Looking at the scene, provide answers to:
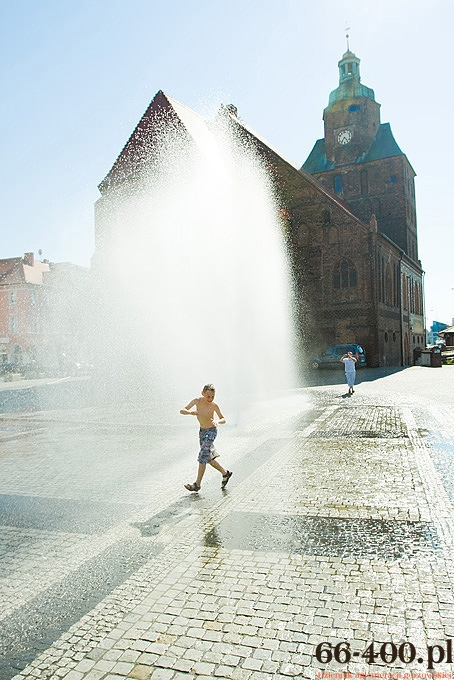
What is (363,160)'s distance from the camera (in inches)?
1893

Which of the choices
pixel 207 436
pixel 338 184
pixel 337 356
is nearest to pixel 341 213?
pixel 337 356

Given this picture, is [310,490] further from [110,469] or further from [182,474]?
[110,469]

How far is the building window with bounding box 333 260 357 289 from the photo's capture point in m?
36.4

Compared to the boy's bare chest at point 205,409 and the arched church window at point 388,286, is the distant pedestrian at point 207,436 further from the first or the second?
the arched church window at point 388,286

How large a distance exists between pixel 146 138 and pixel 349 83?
24234 millimetres

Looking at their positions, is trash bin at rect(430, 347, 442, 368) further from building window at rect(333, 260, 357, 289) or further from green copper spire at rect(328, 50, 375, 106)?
green copper spire at rect(328, 50, 375, 106)

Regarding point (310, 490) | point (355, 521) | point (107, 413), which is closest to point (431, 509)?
point (355, 521)

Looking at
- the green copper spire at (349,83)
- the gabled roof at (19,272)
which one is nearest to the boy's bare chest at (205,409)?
the green copper spire at (349,83)

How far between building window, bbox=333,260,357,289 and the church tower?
46.7 feet

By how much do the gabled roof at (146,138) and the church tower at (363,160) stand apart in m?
19.6

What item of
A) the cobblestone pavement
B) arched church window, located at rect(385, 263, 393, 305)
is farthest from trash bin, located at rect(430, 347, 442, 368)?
the cobblestone pavement

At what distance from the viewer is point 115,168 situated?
33.1 m

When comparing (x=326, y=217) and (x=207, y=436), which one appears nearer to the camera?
(x=207, y=436)

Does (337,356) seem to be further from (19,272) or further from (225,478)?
(19,272)
